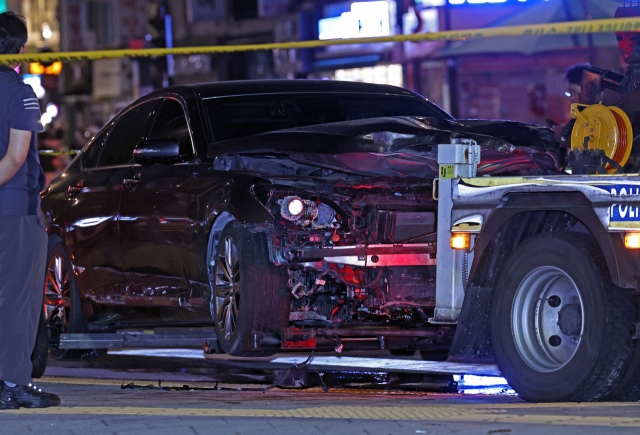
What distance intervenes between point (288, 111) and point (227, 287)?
5.37 feet

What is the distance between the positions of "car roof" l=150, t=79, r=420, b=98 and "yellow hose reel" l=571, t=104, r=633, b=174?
2114 millimetres

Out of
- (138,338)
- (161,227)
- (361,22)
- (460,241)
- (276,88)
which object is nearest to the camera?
(460,241)

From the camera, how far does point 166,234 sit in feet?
27.0

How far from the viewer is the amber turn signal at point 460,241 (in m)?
6.38

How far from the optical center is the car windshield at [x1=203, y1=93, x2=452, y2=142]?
8469mm

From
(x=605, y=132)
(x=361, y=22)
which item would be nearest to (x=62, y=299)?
(x=605, y=132)

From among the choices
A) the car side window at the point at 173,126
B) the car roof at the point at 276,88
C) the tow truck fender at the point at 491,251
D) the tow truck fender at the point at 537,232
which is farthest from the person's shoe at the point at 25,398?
the car roof at the point at 276,88

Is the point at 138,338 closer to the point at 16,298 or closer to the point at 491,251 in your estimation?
the point at 16,298

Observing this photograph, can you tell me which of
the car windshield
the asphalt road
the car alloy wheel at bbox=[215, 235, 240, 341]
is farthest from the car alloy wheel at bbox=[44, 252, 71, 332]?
the car alloy wheel at bbox=[215, 235, 240, 341]

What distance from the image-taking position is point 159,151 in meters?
8.20

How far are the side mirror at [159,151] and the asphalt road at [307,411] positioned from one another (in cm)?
142

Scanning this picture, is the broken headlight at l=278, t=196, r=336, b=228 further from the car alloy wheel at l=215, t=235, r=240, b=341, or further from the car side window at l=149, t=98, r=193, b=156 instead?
the car side window at l=149, t=98, r=193, b=156

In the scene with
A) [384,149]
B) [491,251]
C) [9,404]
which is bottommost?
[9,404]

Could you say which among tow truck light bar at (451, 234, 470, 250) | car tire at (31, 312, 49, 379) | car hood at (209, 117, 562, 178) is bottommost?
car tire at (31, 312, 49, 379)
